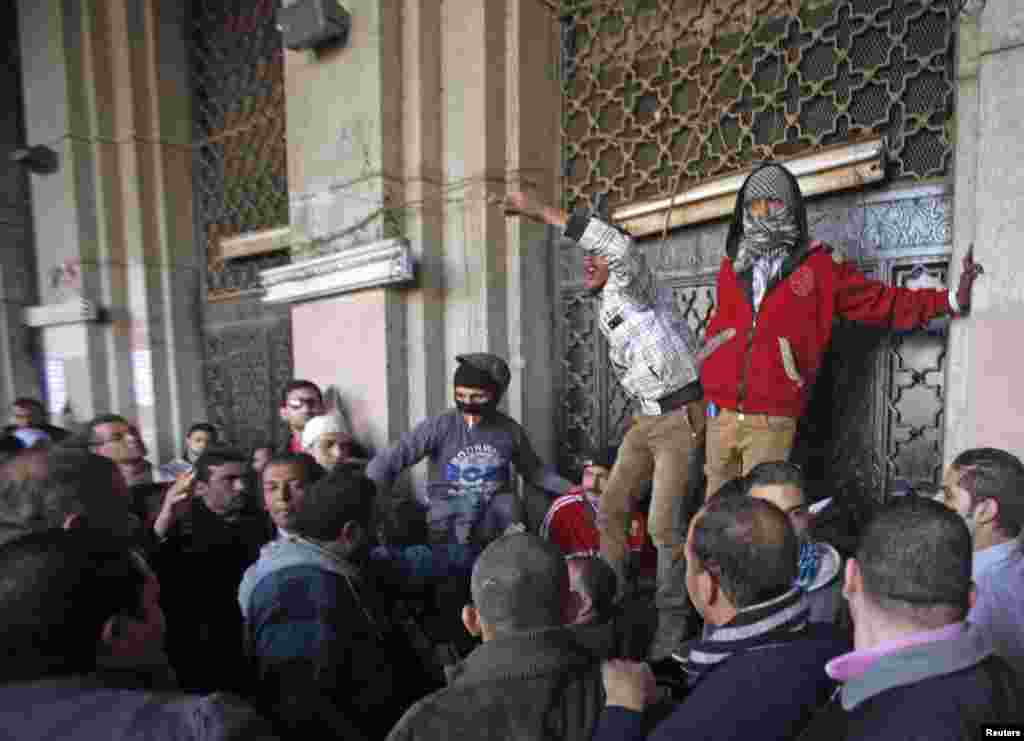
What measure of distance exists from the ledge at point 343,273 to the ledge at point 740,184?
1314mm

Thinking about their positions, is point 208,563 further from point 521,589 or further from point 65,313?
point 65,313

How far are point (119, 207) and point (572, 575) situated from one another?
597 cm

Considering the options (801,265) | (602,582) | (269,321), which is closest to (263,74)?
(269,321)

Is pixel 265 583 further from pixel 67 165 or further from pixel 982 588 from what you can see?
pixel 67 165

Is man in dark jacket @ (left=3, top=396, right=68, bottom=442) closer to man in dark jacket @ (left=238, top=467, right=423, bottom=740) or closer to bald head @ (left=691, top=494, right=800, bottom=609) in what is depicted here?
man in dark jacket @ (left=238, top=467, right=423, bottom=740)

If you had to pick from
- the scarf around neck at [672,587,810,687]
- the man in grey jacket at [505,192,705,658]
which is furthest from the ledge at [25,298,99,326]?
the scarf around neck at [672,587,810,687]

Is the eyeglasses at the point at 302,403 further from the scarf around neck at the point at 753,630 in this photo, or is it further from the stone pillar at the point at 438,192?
the scarf around neck at the point at 753,630

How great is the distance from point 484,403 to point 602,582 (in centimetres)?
124

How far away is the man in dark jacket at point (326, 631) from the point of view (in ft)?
5.33

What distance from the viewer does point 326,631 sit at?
1651 millimetres

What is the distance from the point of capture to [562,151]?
4.00 m

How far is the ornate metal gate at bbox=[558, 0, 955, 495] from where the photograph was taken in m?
2.80

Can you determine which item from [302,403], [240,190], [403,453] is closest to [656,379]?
[403,453]

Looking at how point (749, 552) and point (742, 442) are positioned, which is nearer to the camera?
point (749, 552)
